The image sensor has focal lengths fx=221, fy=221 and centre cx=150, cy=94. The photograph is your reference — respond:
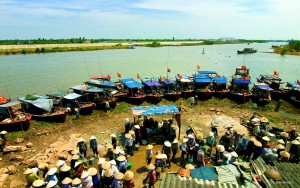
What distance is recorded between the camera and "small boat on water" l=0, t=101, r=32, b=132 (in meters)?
14.7

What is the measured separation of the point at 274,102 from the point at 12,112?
901 inches

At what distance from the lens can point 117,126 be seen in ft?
52.1

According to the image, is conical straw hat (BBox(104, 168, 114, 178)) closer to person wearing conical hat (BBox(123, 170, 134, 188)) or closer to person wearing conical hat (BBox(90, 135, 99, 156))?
person wearing conical hat (BBox(123, 170, 134, 188))

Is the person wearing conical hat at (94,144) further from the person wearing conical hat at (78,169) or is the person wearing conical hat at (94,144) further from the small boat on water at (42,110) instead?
the small boat on water at (42,110)

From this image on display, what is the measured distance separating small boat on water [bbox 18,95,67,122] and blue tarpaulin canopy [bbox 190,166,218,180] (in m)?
12.2

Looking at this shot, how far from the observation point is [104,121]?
1692 cm

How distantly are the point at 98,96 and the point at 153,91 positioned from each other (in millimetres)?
5417

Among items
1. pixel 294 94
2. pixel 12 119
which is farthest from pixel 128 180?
pixel 294 94

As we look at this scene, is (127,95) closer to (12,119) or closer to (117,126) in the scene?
(117,126)

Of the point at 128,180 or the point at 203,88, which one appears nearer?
the point at 128,180

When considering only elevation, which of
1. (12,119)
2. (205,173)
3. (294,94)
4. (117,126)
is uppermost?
(205,173)

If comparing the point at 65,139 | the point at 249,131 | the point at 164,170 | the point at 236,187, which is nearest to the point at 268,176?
the point at 236,187

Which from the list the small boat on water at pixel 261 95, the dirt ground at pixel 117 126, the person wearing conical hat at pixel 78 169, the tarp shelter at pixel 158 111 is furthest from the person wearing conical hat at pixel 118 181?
the small boat on water at pixel 261 95

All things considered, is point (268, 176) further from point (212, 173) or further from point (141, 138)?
point (141, 138)
